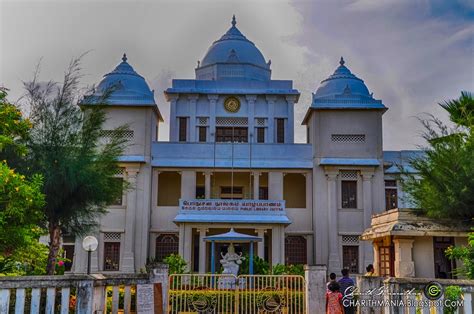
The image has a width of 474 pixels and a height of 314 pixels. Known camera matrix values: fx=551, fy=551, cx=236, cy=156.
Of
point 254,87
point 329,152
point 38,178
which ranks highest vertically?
point 254,87

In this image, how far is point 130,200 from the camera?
2634 centimetres

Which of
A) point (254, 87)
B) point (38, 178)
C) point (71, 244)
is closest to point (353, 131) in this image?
point (254, 87)

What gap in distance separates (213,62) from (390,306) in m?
25.1

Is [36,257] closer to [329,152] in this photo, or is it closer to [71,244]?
[71,244]

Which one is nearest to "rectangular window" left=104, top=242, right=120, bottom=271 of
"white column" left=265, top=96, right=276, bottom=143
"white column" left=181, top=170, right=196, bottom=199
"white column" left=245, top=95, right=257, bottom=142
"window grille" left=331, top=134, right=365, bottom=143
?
"white column" left=181, top=170, right=196, bottom=199

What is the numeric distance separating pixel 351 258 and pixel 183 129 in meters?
11.0

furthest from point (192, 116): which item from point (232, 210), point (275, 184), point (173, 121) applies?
point (232, 210)

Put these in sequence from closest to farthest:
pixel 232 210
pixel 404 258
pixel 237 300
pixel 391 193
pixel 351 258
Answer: pixel 237 300 → pixel 404 258 → pixel 232 210 → pixel 351 258 → pixel 391 193

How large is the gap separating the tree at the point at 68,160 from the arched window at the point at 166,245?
1138 cm

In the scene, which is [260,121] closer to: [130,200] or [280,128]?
[280,128]

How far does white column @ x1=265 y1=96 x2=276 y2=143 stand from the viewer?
2959 centimetres

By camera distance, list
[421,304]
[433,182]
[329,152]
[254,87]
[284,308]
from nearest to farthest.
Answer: [421,304] → [284,308] → [433,182] → [329,152] → [254,87]

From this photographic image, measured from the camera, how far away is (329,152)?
27.0 metres

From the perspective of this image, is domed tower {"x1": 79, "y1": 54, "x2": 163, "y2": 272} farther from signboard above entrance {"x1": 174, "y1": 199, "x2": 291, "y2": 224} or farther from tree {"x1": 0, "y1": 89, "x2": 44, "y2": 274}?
tree {"x1": 0, "y1": 89, "x2": 44, "y2": 274}
